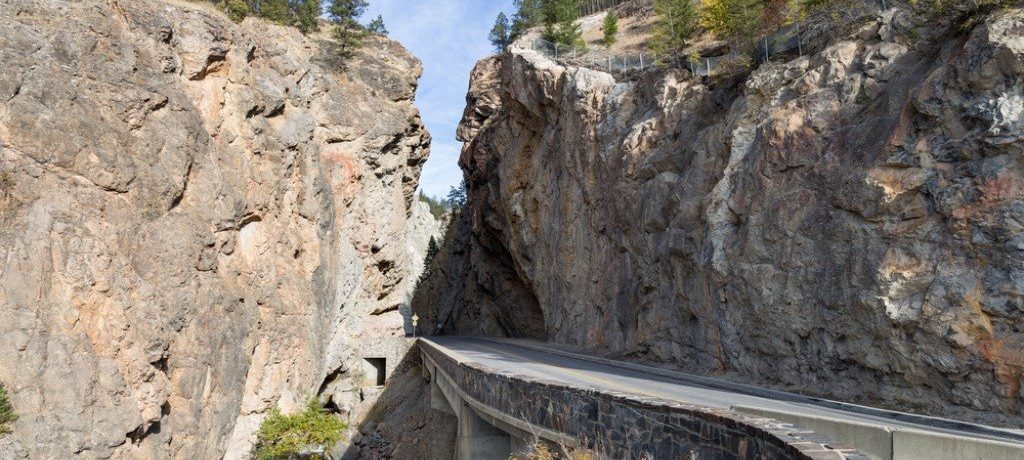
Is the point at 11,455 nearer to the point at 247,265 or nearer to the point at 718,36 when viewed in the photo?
the point at 247,265

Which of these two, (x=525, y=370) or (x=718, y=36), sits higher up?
(x=718, y=36)

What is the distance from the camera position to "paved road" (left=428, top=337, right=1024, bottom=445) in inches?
412

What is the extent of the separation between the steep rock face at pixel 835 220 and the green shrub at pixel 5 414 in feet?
65.6

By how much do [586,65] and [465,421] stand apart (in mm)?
24173

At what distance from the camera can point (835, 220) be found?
715 inches

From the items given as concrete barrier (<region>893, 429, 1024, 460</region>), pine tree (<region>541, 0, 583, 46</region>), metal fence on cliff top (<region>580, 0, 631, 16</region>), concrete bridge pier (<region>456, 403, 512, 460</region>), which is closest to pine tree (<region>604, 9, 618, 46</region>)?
pine tree (<region>541, 0, 583, 46</region>)

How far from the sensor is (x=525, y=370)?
21.4 metres

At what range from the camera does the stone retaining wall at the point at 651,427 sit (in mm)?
5598

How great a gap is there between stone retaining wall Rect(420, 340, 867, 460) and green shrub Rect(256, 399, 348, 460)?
17615 millimetres

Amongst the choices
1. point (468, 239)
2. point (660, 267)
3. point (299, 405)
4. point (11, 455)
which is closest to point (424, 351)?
point (299, 405)

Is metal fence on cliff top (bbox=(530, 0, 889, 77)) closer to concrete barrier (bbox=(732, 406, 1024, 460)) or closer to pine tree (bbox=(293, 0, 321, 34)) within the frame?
pine tree (bbox=(293, 0, 321, 34))

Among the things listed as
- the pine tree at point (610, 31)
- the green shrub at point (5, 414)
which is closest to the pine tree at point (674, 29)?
the pine tree at point (610, 31)

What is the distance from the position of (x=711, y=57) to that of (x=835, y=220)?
46.9 ft

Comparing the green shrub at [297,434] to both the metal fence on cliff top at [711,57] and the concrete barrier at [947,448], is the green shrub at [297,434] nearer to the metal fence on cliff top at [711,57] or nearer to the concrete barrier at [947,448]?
the metal fence on cliff top at [711,57]
